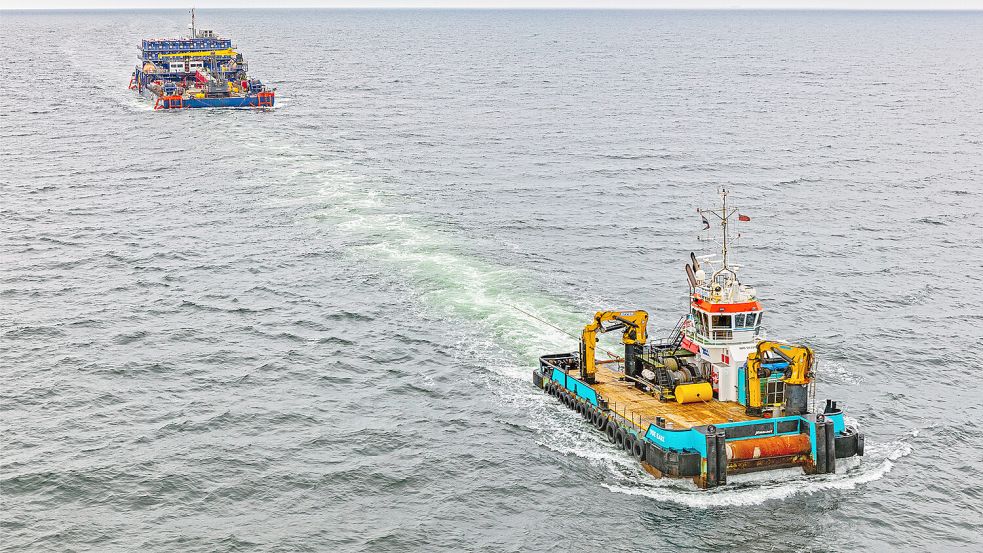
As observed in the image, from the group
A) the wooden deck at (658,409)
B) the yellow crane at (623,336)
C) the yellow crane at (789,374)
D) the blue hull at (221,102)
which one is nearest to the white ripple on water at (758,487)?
the wooden deck at (658,409)

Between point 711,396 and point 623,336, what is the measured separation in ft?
20.1

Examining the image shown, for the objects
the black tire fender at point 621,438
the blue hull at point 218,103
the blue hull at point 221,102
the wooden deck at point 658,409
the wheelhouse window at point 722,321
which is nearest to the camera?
the wooden deck at point 658,409

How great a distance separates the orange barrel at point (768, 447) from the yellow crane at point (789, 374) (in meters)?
1.45

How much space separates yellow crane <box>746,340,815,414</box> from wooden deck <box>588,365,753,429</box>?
46.2 inches

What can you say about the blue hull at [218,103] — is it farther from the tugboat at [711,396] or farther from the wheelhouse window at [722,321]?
the wheelhouse window at [722,321]

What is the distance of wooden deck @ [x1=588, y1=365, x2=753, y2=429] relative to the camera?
171ft

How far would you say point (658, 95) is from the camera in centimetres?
19250

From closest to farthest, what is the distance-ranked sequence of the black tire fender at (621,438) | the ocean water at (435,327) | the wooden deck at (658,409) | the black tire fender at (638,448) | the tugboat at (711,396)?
the ocean water at (435,327)
the tugboat at (711,396)
the black tire fender at (638,448)
the wooden deck at (658,409)
the black tire fender at (621,438)

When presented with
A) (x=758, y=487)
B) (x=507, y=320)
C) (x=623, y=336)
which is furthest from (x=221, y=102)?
(x=758, y=487)

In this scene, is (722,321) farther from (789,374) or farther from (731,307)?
(789,374)

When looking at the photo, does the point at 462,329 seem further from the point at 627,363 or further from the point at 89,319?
the point at 89,319

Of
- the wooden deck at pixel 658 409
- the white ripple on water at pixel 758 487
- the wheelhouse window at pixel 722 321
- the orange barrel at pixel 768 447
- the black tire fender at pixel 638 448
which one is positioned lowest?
the white ripple on water at pixel 758 487

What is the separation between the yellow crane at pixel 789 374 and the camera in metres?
50.7

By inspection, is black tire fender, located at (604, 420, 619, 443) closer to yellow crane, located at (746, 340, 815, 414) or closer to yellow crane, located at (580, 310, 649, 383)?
yellow crane, located at (580, 310, 649, 383)
